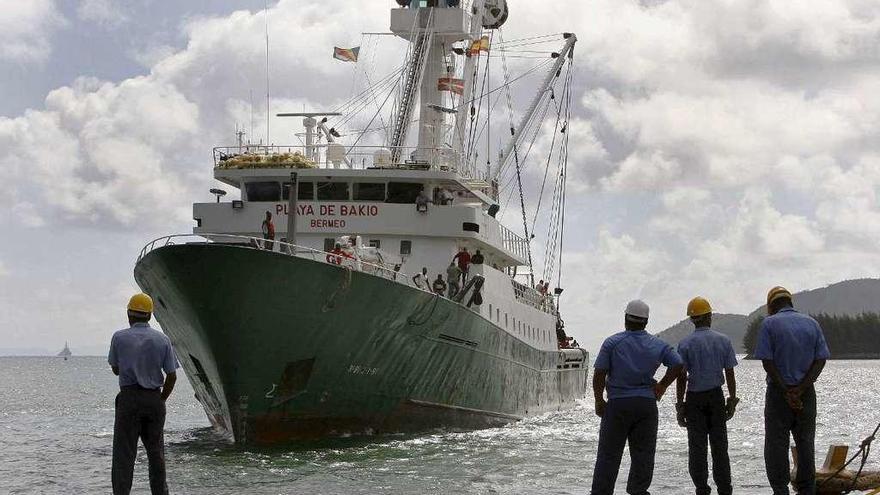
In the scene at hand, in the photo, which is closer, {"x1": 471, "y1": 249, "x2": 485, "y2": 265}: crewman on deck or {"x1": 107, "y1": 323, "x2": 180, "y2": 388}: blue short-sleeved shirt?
{"x1": 107, "y1": 323, "x2": 180, "y2": 388}: blue short-sleeved shirt

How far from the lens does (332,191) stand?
1043 inches

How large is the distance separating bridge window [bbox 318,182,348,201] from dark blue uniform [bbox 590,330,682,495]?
656 inches

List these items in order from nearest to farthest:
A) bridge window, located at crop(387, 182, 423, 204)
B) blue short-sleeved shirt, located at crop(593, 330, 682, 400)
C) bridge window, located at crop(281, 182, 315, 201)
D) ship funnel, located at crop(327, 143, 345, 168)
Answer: blue short-sleeved shirt, located at crop(593, 330, 682, 400) → bridge window, located at crop(281, 182, 315, 201) → bridge window, located at crop(387, 182, 423, 204) → ship funnel, located at crop(327, 143, 345, 168)

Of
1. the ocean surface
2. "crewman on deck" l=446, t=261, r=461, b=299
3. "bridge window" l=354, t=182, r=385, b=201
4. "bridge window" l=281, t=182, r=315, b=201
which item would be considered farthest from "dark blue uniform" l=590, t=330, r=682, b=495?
"bridge window" l=281, t=182, r=315, b=201

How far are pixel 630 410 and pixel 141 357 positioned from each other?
4.17 m

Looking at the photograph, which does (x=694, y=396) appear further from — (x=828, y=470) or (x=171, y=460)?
(x=171, y=460)

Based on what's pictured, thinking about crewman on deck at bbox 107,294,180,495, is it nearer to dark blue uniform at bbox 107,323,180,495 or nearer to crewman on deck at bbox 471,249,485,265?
dark blue uniform at bbox 107,323,180,495

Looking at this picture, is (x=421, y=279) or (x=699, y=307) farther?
(x=421, y=279)

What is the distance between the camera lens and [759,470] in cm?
1875

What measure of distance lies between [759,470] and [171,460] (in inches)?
373

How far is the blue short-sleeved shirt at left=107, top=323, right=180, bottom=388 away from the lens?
10695 millimetres

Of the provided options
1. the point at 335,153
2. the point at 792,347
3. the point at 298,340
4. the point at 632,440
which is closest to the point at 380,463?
the point at 298,340

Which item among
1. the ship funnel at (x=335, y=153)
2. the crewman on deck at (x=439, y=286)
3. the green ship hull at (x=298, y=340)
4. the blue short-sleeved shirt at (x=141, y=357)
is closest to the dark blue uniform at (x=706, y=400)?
the blue short-sleeved shirt at (x=141, y=357)

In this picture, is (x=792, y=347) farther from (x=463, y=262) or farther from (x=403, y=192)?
(x=403, y=192)
